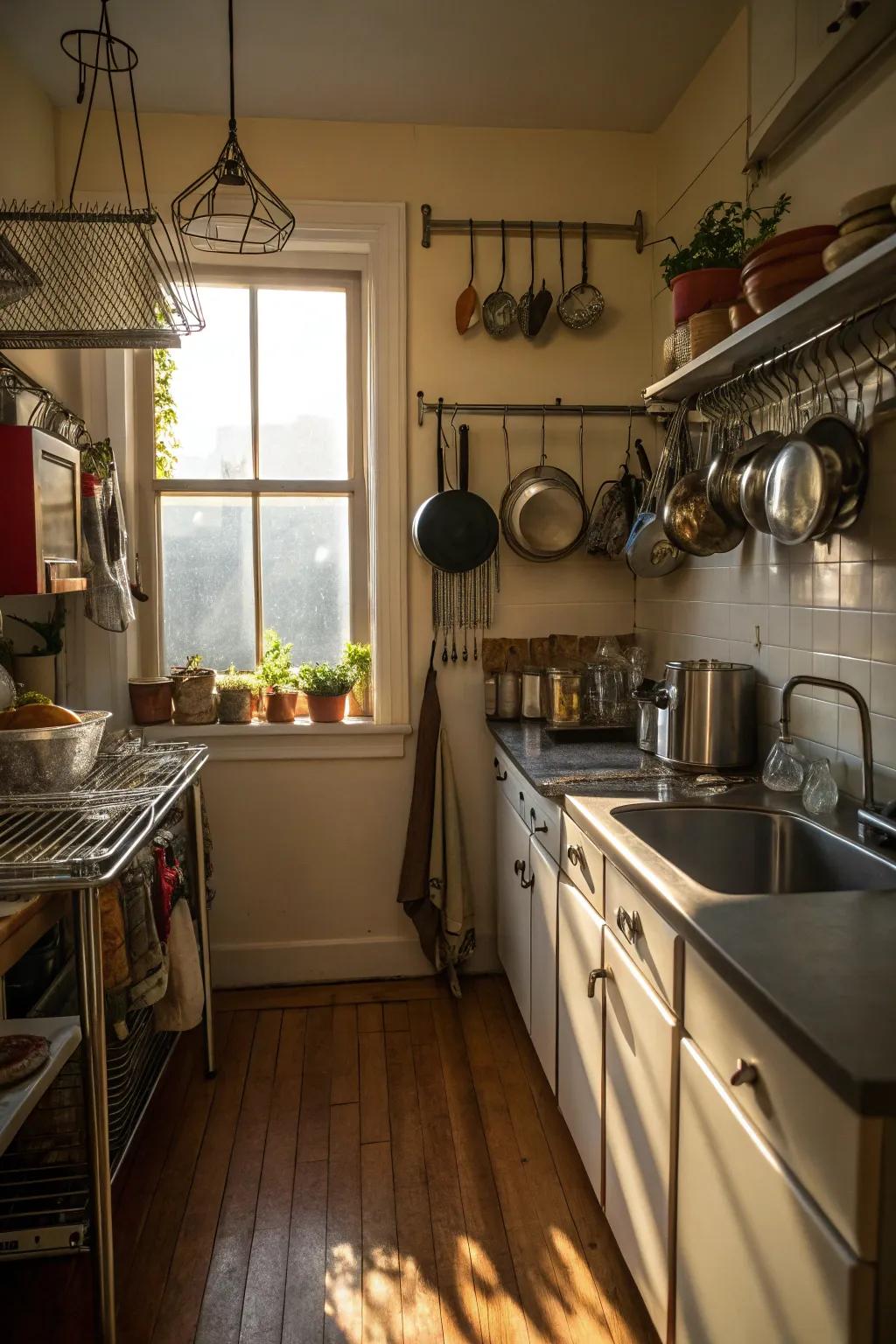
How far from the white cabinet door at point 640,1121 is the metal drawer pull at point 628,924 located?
5 cm

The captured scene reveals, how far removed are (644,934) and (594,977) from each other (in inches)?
11.6

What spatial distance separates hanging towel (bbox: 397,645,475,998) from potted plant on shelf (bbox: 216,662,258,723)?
0.57 m

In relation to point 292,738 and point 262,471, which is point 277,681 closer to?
point 292,738

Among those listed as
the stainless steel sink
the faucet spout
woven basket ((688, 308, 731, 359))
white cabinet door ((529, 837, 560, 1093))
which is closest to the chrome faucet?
the faucet spout

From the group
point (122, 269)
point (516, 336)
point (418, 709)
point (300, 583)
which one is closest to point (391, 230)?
point (516, 336)

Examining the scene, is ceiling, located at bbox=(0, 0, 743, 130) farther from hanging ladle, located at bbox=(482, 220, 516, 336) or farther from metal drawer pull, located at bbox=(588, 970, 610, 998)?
metal drawer pull, located at bbox=(588, 970, 610, 998)

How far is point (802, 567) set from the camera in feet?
6.77

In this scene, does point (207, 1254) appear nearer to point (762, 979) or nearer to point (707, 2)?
point (762, 979)

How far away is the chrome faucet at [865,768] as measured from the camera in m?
1.53

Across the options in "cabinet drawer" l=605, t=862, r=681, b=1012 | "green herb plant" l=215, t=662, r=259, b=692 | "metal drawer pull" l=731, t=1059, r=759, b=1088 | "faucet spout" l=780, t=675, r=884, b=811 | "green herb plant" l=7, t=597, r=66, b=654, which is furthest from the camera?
"green herb plant" l=215, t=662, r=259, b=692

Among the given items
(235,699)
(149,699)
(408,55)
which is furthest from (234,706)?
(408,55)

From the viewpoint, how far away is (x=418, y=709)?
3.08 m

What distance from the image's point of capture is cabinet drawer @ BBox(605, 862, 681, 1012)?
1.36 m

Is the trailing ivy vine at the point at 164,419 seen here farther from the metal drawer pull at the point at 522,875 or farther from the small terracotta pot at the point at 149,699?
the metal drawer pull at the point at 522,875
